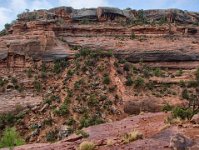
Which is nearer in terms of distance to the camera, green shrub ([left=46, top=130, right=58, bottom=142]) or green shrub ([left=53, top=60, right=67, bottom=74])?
green shrub ([left=46, top=130, right=58, bottom=142])

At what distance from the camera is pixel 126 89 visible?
48.0 metres

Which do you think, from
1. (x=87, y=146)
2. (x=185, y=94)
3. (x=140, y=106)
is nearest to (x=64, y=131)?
(x=140, y=106)

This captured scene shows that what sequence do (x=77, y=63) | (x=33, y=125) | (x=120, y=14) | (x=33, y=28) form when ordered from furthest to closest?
(x=120, y=14) → (x=33, y=28) → (x=77, y=63) → (x=33, y=125)

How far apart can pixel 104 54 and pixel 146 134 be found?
31.3 metres

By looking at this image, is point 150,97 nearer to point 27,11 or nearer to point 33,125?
point 33,125

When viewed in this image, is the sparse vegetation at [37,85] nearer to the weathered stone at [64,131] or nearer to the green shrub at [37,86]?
the green shrub at [37,86]

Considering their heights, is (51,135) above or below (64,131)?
below

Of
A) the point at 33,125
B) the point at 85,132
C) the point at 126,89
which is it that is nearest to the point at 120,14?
the point at 126,89

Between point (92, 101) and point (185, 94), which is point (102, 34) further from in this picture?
point (185, 94)

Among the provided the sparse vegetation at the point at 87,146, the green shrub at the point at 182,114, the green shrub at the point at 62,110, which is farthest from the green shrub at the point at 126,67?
the sparse vegetation at the point at 87,146

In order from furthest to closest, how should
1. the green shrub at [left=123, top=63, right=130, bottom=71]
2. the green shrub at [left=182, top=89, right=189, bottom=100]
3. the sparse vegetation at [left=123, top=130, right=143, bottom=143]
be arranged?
the green shrub at [left=123, top=63, right=130, bottom=71] < the green shrub at [left=182, top=89, right=189, bottom=100] < the sparse vegetation at [left=123, top=130, right=143, bottom=143]

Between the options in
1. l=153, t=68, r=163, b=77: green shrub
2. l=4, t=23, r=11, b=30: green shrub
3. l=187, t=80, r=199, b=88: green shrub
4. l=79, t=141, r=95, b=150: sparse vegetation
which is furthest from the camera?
l=4, t=23, r=11, b=30: green shrub

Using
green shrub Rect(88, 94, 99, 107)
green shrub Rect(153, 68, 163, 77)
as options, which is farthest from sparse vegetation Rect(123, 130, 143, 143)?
green shrub Rect(153, 68, 163, 77)

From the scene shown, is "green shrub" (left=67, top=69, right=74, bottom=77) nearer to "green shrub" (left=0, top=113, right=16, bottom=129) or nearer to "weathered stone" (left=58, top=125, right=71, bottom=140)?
"green shrub" (left=0, top=113, right=16, bottom=129)
